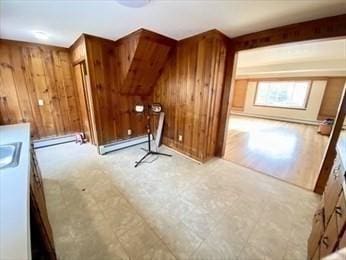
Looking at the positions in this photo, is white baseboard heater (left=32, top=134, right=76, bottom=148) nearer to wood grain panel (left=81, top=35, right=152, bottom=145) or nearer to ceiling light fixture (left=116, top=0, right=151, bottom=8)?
wood grain panel (left=81, top=35, right=152, bottom=145)

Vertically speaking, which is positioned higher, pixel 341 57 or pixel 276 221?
pixel 341 57

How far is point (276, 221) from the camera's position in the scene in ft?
5.97

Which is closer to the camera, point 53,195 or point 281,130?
point 53,195

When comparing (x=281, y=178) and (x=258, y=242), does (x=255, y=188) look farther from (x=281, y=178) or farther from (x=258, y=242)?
(x=258, y=242)

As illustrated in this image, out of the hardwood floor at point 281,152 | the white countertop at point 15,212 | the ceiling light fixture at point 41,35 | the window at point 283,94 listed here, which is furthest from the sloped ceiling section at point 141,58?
the window at point 283,94

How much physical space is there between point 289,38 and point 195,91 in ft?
4.99

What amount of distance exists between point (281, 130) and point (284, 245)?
5192 mm

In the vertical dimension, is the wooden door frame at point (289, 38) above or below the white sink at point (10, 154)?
above

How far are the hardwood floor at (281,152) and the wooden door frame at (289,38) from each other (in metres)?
0.57

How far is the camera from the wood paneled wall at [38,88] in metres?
3.20

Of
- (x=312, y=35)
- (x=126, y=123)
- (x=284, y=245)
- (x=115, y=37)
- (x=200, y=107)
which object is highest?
(x=115, y=37)

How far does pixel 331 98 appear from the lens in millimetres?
6273

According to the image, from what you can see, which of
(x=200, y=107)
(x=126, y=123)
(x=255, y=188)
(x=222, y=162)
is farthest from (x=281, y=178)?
(x=126, y=123)

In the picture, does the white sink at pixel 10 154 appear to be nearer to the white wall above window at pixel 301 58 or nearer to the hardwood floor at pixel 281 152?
the hardwood floor at pixel 281 152
